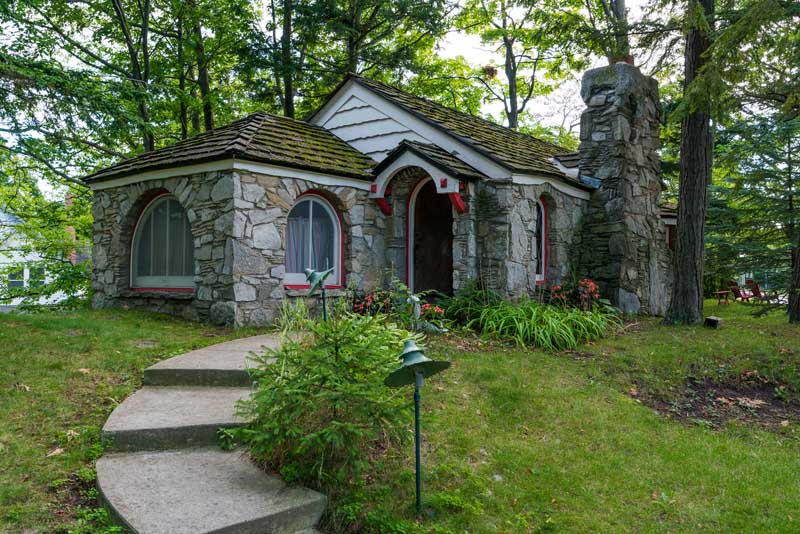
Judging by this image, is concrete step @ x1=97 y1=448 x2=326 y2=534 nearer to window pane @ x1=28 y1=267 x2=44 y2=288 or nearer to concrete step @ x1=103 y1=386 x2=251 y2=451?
concrete step @ x1=103 y1=386 x2=251 y2=451

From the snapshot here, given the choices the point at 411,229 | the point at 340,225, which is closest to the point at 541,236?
the point at 411,229

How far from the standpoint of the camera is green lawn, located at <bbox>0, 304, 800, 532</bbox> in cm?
338

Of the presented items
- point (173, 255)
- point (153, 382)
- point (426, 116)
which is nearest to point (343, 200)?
point (426, 116)

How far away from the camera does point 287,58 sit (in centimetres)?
1500

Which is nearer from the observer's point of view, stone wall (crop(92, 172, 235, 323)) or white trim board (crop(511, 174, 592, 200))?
stone wall (crop(92, 172, 235, 323))

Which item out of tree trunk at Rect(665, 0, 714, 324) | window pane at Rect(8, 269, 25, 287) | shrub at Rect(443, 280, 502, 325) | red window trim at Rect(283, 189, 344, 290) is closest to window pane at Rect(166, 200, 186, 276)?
red window trim at Rect(283, 189, 344, 290)

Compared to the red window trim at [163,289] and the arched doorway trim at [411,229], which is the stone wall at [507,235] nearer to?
the arched doorway trim at [411,229]

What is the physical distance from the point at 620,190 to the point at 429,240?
3863 millimetres

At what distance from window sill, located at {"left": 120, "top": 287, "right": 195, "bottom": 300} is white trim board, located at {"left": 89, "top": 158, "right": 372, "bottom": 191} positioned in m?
1.84

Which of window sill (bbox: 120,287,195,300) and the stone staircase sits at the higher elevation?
window sill (bbox: 120,287,195,300)

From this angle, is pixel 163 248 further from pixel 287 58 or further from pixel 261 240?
pixel 287 58

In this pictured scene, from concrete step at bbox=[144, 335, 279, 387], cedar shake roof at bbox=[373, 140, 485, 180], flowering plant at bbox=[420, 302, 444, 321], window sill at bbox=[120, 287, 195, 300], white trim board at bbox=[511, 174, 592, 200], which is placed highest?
cedar shake roof at bbox=[373, 140, 485, 180]

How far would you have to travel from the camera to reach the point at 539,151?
12.1 meters

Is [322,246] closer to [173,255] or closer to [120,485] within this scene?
[173,255]
